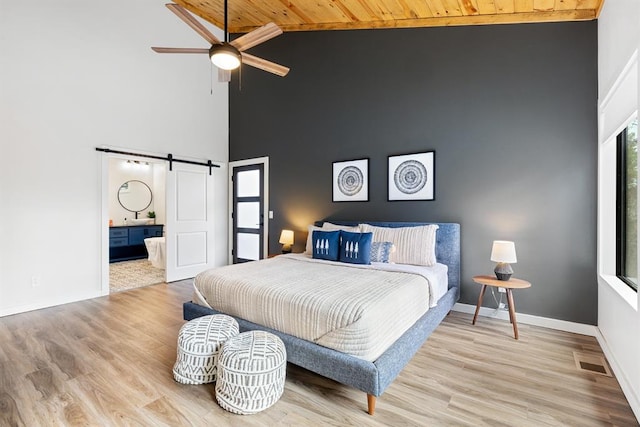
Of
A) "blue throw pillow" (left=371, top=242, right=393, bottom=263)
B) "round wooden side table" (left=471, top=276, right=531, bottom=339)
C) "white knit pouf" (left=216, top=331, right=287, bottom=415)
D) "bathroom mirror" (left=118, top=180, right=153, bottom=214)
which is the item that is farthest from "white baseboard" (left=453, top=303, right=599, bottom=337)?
"bathroom mirror" (left=118, top=180, right=153, bottom=214)

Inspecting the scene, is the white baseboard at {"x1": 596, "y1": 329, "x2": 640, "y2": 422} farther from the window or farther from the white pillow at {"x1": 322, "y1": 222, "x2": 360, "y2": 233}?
the white pillow at {"x1": 322, "y1": 222, "x2": 360, "y2": 233}

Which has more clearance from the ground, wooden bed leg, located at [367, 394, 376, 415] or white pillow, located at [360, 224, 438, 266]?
white pillow, located at [360, 224, 438, 266]

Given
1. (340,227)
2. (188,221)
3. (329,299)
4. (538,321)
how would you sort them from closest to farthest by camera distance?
(329,299) → (538,321) → (340,227) → (188,221)

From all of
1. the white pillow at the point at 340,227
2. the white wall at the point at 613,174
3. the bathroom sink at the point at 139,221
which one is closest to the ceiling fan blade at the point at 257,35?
the white pillow at the point at 340,227

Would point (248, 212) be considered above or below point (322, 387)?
above

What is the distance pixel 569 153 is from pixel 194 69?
559cm

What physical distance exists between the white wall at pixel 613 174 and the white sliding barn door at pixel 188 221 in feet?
17.9

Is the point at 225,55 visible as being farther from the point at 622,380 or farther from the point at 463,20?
the point at 622,380

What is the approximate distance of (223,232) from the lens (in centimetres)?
615

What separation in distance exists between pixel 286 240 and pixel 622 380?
152 inches

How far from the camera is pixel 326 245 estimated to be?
3.72 metres

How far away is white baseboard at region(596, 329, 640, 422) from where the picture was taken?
1907 millimetres

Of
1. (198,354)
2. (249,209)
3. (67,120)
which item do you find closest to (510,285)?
(198,354)

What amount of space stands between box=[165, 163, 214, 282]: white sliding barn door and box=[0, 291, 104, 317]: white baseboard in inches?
42.3
